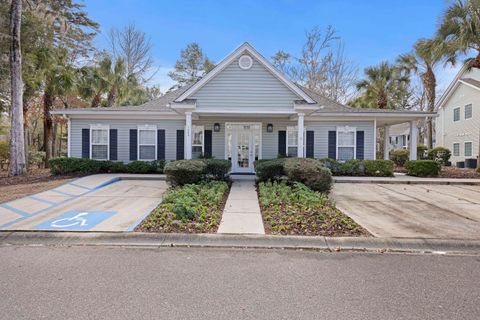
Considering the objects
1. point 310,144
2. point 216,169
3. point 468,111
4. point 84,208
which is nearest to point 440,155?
point 468,111

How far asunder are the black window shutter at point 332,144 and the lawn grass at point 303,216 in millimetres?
7045

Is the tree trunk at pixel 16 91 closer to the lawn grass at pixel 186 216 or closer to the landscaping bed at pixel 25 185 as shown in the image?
the landscaping bed at pixel 25 185

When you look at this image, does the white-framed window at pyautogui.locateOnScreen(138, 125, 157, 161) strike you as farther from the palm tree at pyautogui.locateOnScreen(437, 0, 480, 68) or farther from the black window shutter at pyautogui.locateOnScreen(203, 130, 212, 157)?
the palm tree at pyautogui.locateOnScreen(437, 0, 480, 68)

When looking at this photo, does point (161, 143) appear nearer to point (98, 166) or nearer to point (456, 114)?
point (98, 166)

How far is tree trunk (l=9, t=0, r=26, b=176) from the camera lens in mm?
12875

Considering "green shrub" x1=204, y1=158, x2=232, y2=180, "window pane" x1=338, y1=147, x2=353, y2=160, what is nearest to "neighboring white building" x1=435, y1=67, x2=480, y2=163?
"window pane" x1=338, y1=147, x2=353, y2=160

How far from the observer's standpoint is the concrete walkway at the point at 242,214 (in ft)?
18.2

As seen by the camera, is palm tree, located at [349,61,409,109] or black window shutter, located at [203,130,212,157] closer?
black window shutter, located at [203,130,212,157]

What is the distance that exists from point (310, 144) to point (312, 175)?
20.2 feet

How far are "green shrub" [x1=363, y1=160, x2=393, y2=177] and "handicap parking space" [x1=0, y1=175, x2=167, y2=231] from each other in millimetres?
9510

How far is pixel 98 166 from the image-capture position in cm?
1430

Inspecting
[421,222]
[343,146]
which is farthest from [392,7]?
[421,222]

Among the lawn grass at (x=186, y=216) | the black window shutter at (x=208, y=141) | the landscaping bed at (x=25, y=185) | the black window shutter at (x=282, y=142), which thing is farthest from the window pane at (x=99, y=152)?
the lawn grass at (x=186, y=216)

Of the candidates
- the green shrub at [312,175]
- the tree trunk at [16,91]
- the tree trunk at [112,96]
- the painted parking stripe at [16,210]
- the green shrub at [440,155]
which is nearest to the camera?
the painted parking stripe at [16,210]
